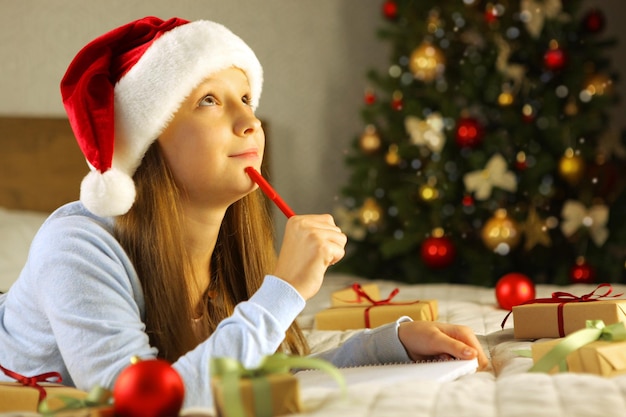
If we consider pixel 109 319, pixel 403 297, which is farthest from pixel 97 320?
pixel 403 297

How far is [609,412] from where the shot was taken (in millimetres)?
746

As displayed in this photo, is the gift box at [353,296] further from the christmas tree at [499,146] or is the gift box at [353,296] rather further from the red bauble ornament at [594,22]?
A: the red bauble ornament at [594,22]

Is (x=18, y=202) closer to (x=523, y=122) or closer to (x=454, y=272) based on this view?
(x=454, y=272)

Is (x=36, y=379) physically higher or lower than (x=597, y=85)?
lower

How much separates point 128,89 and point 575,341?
2.35ft

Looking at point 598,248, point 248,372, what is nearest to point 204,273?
point 248,372

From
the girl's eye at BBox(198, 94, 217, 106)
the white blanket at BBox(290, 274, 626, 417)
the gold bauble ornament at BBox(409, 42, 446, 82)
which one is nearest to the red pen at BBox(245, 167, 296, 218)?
the girl's eye at BBox(198, 94, 217, 106)

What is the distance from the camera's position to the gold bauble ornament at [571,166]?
281cm

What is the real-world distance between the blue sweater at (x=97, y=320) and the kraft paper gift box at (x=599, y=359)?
0.28 m

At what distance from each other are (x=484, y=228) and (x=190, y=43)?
1.80m

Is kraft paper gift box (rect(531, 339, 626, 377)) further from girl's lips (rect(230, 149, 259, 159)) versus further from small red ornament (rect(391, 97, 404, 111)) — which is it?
small red ornament (rect(391, 97, 404, 111))

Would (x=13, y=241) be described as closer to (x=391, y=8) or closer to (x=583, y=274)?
(x=391, y=8)

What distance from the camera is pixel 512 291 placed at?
1.86m

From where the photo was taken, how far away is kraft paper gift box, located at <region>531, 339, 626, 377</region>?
3.19 ft
